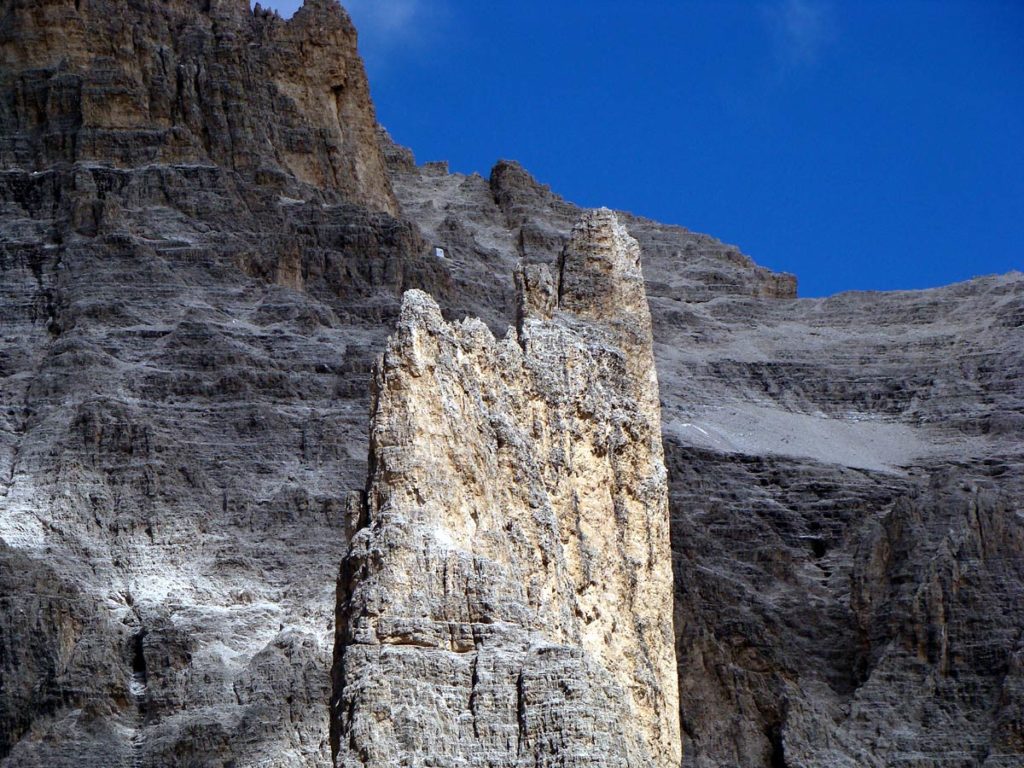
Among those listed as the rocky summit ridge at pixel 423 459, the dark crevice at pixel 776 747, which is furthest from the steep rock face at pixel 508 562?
the dark crevice at pixel 776 747

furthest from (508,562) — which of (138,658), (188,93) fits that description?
(188,93)

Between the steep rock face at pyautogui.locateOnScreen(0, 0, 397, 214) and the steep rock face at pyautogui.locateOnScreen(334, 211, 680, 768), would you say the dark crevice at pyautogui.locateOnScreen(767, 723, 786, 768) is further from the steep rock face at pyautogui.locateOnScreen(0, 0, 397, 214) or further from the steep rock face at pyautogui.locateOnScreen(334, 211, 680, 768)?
the steep rock face at pyautogui.locateOnScreen(334, 211, 680, 768)

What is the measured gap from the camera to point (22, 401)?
3664 inches

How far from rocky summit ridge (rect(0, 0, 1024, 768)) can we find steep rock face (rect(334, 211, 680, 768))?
37mm

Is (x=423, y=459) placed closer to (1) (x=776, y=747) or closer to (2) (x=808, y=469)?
(1) (x=776, y=747)

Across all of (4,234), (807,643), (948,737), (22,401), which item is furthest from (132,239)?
(948,737)

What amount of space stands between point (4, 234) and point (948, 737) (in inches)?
1631

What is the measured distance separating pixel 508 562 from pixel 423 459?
1129mm

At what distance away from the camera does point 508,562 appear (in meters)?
23.3

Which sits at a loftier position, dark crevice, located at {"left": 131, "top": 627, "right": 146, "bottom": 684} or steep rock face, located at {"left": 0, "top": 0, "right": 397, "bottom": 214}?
steep rock face, located at {"left": 0, "top": 0, "right": 397, "bottom": 214}

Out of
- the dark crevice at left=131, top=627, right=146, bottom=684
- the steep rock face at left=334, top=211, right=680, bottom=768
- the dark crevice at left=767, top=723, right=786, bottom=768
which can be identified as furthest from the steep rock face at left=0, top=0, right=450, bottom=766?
the steep rock face at left=334, top=211, right=680, bottom=768

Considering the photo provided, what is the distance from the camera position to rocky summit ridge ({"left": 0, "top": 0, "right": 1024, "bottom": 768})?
23.1 meters

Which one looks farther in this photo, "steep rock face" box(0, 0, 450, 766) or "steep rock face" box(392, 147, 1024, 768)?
"steep rock face" box(392, 147, 1024, 768)

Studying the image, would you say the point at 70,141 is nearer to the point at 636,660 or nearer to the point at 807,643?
the point at 807,643
